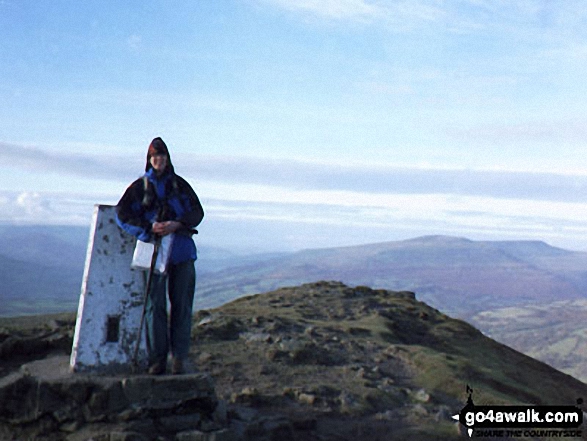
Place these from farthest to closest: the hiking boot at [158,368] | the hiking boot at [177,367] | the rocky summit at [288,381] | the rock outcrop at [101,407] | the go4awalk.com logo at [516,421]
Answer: the go4awalk.com logo at [516,421] → the hiking boot at [177,367] → the hiking boot at [158,368] → the rocky summit at [288,381] → the rock outcrop at [101,407]

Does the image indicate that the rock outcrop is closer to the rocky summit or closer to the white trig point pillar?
the rocky summit

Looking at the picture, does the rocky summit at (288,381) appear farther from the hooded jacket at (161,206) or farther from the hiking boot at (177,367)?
the hooded jacket at (161,206)

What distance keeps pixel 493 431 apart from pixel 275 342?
5.77 metres

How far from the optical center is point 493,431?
11.4 metres

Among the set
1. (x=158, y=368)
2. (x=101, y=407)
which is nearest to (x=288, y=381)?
(x=158, y=368)

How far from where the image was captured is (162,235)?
368 inches

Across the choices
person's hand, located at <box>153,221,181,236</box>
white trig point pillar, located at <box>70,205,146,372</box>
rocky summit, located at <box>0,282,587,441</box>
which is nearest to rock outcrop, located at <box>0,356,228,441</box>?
rocky summit, located at <box>0,282,587,441</box>

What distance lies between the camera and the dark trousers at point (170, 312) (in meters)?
9.55

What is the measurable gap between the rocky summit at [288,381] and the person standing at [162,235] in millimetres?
587

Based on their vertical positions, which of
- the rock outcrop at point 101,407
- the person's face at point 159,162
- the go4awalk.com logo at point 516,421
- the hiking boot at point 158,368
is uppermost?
the person's face at point 159,162

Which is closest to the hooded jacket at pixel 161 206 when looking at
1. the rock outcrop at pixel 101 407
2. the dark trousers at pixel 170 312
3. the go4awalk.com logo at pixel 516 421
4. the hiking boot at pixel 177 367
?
the dark trousers at pixel 170 312

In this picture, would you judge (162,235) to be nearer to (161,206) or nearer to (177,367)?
(161,206)

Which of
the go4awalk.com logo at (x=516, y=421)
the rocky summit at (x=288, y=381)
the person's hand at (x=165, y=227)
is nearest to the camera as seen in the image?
the rocky summit at (x=288, y=381)

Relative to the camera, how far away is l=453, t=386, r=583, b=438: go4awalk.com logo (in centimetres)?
1138
